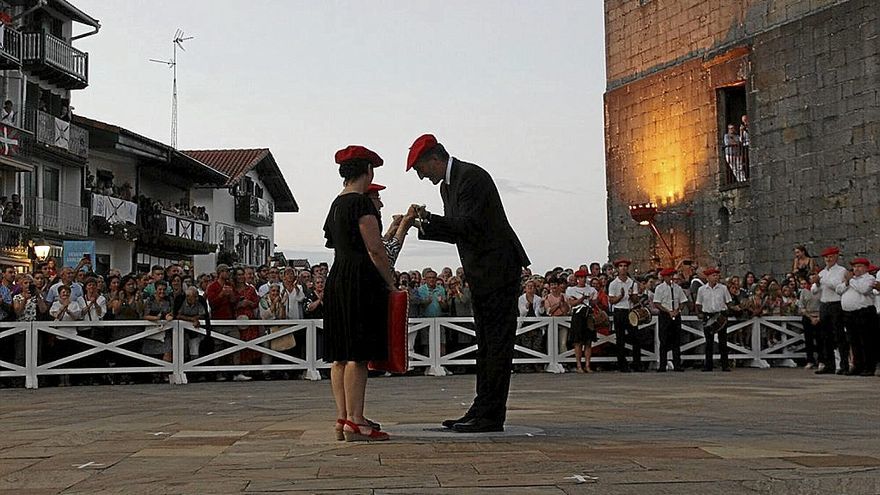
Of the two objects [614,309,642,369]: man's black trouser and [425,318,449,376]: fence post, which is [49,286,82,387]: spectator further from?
[614,309,642,369]: man's black trouser

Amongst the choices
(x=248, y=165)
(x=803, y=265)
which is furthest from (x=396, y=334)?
(x=248, y=165)

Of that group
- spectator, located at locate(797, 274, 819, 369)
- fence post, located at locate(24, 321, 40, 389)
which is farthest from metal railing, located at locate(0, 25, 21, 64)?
spectator, located at locate(797, 274, 819, 369)

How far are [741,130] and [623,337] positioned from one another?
8.82 m

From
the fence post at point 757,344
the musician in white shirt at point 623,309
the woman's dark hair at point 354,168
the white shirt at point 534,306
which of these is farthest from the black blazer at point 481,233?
the fence post at point 757,344

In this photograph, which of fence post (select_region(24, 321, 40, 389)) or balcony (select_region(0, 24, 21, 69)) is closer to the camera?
fence post (select_region(24, 321, 40, 389))

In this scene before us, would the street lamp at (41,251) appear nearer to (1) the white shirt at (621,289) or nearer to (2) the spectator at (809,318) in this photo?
(1) the white shirt at (621,289)

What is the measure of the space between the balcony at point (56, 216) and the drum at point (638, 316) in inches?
878

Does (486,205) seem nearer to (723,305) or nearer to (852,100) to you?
(723,305)

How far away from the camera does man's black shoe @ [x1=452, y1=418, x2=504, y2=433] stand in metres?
7.88

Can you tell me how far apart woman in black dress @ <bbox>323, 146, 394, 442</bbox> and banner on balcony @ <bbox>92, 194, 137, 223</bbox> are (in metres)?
→ 32.7

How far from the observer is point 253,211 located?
192ft

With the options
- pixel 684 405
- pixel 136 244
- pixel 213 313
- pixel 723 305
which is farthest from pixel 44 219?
pixel 684 405

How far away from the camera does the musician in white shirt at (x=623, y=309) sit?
18922mm

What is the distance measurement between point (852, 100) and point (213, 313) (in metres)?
12.6
